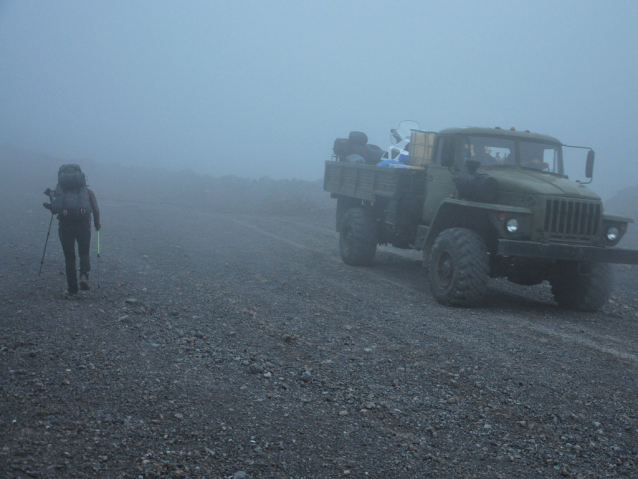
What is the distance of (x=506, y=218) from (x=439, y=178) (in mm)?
1838

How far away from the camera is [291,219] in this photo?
19828 millimetres

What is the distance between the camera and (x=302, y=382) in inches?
186

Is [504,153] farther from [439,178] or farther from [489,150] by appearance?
[439,178]

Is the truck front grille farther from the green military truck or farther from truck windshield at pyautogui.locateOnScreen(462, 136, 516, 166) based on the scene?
truck windshield at pyautogui.locateOnScreen(462, 136, 516, 166)

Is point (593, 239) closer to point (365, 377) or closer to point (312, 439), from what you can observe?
point (365, 377)

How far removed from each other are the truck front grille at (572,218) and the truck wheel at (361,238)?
402cm

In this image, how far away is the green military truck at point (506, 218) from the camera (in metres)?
7.27

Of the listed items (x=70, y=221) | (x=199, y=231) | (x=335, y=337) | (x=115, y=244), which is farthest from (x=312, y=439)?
(x=199, y=231)

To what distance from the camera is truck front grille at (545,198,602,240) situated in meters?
7.25

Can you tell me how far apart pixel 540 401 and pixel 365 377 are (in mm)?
1337

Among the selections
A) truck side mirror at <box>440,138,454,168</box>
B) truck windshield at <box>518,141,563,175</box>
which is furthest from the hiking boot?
truck windshield at <box>518,141,563,175</box>

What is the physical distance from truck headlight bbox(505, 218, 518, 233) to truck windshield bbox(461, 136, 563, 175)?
55.0 inches

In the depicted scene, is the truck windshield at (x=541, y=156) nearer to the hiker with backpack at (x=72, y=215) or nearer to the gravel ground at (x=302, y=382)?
the gravel ground at (x=302, y=382)

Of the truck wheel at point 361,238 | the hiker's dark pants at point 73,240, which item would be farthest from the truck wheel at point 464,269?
the hiker's dark pants at point 73,240
